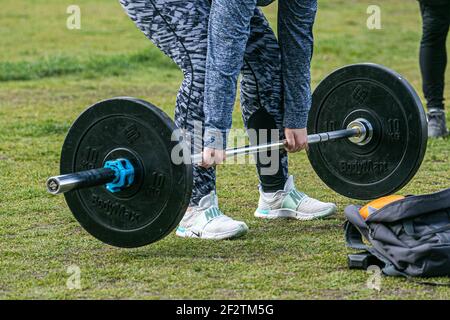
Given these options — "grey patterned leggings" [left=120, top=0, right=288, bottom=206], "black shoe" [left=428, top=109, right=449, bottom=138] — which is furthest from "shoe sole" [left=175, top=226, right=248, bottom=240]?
"black shoe" [left=428, top=109, right=449, bottom=138]

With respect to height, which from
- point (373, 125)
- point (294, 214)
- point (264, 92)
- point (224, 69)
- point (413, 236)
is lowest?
point (294, 214)

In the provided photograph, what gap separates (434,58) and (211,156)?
346cm

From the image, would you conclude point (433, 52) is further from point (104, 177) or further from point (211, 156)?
point (104, 177)

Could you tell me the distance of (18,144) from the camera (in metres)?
6.49

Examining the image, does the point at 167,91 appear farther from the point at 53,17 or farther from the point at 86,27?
the point at 53,17

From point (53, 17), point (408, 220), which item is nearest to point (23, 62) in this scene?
point (53, 17)

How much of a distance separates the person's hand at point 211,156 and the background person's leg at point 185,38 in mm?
276

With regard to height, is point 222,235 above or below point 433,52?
below

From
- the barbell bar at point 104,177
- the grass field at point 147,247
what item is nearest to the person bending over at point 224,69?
the barbell bar at point 104,177

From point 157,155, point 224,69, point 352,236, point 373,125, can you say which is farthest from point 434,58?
point 157,155

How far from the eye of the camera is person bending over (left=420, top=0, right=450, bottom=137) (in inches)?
259

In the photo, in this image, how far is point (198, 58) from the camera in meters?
3.95

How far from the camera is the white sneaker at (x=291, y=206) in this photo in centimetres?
452

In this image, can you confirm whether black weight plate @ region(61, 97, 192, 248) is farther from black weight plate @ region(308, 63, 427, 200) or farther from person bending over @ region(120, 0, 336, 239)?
black weight plate @ region(308, 63, 427, 200)
